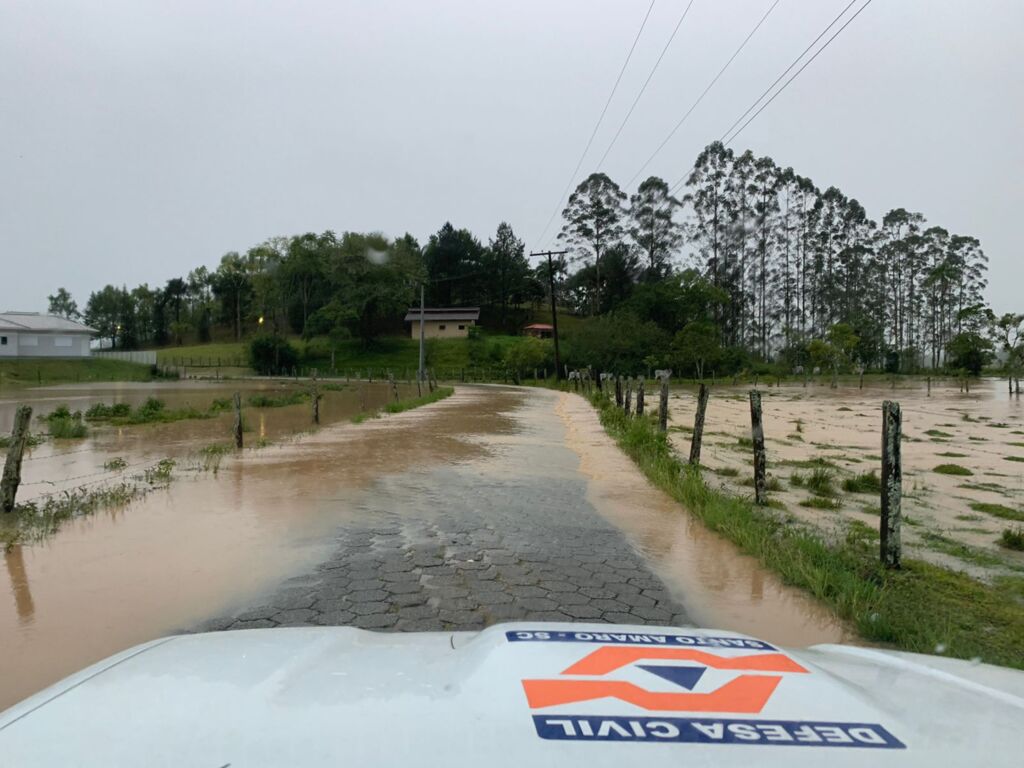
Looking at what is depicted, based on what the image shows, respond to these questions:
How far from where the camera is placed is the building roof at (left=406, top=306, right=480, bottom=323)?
84.1 meters

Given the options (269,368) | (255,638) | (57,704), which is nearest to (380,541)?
(255,638)

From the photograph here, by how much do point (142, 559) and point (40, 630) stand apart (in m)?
1.69

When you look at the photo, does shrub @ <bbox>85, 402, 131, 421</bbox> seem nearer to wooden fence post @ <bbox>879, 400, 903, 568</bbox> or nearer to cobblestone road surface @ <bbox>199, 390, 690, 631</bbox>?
cobblestone road surface @ <bbox>199, 390, 690, 631</bbox>

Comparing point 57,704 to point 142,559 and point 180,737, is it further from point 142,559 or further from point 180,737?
point 142,559

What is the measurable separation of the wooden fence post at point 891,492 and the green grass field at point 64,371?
5540 cm

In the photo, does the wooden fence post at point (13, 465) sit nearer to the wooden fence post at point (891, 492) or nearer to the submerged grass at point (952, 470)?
the wooden fence post at point (891, 492)

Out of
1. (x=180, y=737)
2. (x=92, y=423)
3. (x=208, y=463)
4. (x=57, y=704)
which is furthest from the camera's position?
(x=92, y=423)

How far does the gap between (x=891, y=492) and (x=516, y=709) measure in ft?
18.3

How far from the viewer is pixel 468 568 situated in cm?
634

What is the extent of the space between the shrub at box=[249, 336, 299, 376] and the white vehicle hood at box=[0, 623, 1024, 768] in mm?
74834

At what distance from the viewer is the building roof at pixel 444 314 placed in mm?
84062

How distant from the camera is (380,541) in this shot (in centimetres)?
733

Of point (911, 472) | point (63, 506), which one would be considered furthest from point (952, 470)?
point (63, 506)

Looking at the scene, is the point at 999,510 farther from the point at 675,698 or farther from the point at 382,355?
the point at 382,355
